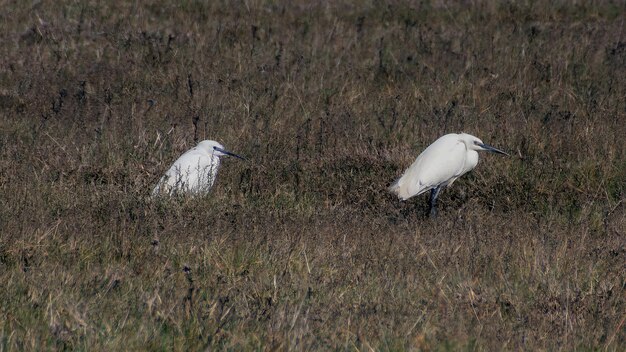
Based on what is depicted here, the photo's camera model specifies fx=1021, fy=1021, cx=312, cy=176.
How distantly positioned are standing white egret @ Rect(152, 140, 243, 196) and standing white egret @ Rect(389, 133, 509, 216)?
1.22m

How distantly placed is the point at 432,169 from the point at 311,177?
0.84 m

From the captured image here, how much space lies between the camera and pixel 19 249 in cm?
473

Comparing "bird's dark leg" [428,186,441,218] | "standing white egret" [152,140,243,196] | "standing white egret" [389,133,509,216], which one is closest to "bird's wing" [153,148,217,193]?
"standing white egret" [152,140,243,196]

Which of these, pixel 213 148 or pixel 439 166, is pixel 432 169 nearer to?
pixel 439 166

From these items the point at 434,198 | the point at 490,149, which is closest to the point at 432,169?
the point at 434,198

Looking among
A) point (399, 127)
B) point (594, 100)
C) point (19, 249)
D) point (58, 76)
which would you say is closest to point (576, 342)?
point (19, 249)

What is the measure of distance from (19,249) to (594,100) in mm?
5261

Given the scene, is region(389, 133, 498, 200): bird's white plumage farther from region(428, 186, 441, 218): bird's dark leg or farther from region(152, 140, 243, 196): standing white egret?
region(152, 140, 243, 196): standing white egret

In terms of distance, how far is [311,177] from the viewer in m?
7.04

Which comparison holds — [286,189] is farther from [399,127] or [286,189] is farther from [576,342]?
[576,342]

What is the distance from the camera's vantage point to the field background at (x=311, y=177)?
4008mm

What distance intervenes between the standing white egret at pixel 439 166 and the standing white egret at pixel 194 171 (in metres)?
1.22

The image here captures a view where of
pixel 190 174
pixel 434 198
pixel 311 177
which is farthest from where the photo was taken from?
pixel 434 198

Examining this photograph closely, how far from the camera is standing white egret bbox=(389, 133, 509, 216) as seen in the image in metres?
6.86
